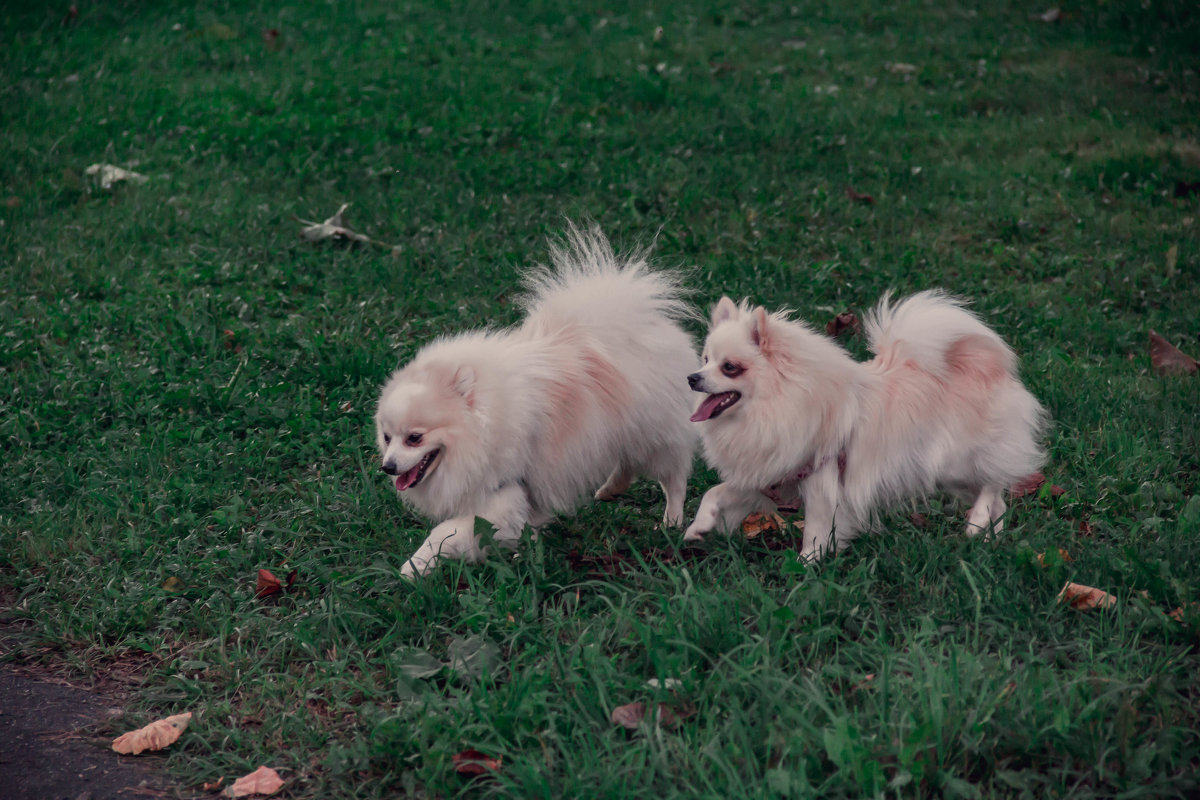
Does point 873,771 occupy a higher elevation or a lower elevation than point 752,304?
higher

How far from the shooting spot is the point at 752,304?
5625 millimetres

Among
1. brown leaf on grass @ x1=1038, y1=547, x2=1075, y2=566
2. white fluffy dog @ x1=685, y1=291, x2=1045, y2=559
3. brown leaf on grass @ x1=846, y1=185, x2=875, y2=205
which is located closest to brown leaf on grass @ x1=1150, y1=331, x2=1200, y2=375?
white fluffy dog @ x1=685, y1=291, x2=1045, y2=559

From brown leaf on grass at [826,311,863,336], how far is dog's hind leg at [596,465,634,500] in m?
1.63

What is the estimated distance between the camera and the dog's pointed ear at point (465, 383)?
11.5 feet

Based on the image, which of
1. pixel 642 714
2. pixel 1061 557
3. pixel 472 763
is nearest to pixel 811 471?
pixel 1061 557

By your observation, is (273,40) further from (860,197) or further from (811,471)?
(811,471)

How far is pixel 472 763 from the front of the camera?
2.72 metres

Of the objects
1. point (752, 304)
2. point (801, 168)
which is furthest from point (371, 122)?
point (752, 304)

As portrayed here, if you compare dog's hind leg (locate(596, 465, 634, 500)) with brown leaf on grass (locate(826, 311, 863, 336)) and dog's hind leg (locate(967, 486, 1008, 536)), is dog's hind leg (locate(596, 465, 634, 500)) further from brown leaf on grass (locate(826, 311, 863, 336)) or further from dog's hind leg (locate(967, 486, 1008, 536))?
brown leaf on grass (locate(826, 311, 863, 336))

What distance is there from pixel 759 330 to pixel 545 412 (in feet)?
2.63

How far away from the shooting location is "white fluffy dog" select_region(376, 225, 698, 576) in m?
3.53

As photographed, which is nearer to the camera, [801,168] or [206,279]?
[206,279]

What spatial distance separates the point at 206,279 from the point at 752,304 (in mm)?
3163

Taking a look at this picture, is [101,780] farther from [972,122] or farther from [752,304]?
[972,122]
